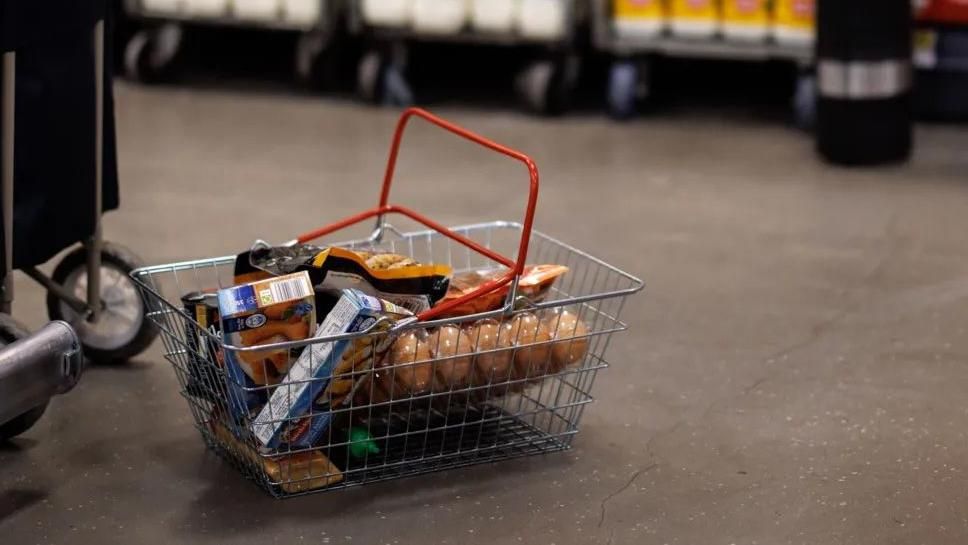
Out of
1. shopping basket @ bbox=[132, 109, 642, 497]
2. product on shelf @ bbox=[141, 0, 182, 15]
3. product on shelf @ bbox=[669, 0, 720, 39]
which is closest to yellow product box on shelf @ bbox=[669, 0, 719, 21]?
product on shelf @ bbox=[669, 0, 720, 39]

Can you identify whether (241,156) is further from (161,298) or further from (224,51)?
(161,298)

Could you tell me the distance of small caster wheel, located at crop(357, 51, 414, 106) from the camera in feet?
17.3

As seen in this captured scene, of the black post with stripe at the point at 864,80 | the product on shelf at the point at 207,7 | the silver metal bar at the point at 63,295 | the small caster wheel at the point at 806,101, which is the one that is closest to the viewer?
the silver metal bar at the point at 63,295

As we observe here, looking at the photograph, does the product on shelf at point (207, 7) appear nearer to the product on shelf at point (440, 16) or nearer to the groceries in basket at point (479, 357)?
the product on shelf at point (440, 16)

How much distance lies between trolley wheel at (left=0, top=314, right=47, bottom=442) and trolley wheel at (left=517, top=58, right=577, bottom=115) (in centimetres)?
291

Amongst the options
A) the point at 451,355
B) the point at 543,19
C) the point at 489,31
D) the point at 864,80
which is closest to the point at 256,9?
the point at 489,31

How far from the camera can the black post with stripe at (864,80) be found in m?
4.32

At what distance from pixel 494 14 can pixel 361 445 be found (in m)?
3.03

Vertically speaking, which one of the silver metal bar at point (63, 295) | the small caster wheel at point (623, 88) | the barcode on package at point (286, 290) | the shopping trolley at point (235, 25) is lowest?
the silver metal bar at point (63, 295)

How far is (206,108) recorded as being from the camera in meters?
5.26

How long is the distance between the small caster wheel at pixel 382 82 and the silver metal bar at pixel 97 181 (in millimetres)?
2580

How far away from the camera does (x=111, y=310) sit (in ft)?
9.37

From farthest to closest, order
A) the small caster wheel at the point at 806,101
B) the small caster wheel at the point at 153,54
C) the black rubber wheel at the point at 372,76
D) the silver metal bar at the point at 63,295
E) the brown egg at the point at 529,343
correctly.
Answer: the small caster wheel at the point at 153,54, the black rubber wheel at the point at 372,76, the small caster wheel at the point at 806,101, the silver metal bar at the point at 63,295, the brown egg at the point at 529,343

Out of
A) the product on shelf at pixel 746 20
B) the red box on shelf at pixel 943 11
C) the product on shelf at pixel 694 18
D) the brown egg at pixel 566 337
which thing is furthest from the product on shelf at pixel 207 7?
the brown egg at pixel 566 337
